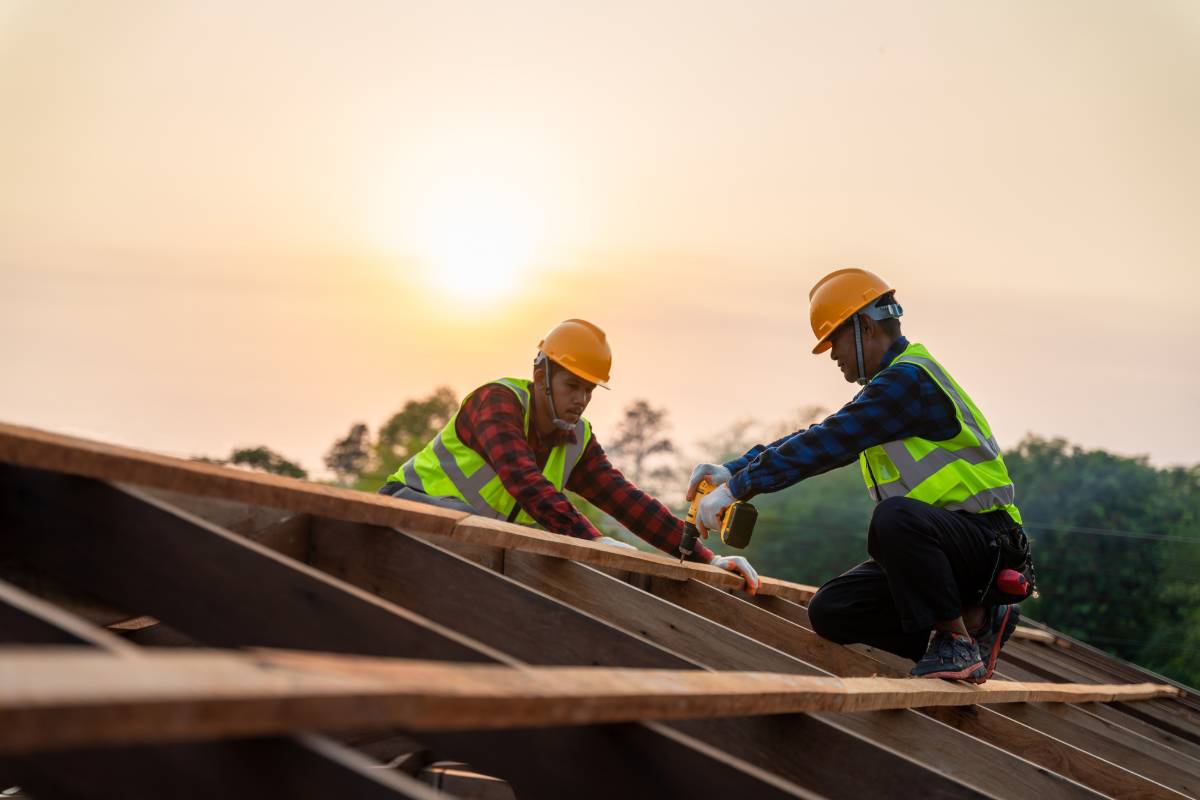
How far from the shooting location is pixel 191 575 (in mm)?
2111

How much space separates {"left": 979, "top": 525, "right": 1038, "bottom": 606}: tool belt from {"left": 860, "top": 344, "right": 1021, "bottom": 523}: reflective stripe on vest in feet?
0.32

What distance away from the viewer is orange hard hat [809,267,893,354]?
190 inches

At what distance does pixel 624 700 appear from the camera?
1798 mm

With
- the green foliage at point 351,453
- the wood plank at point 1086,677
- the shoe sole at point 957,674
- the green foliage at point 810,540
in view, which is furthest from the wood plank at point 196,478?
the green foliage at point 351,453

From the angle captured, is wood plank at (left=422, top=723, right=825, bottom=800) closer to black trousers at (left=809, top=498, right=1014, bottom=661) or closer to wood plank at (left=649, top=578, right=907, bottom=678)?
black trousers at (left=809, top=498, right=1014, bottom=661)

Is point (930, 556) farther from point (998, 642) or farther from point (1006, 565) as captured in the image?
point (998, 642)

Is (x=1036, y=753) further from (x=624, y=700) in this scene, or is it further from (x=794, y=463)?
(x=624, y=700)

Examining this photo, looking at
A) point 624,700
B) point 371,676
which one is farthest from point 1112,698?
point 371,676

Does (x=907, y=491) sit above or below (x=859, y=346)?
below

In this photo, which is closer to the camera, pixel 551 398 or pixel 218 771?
pixel 218 771

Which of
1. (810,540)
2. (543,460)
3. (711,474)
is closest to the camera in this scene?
(711,474)

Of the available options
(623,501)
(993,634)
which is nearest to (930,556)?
(993,634)

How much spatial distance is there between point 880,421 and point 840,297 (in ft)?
2.21

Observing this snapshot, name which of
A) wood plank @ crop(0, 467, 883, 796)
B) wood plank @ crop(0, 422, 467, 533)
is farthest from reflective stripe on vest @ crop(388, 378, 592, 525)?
wood plank @ crop(0, 467, 883, 796)
